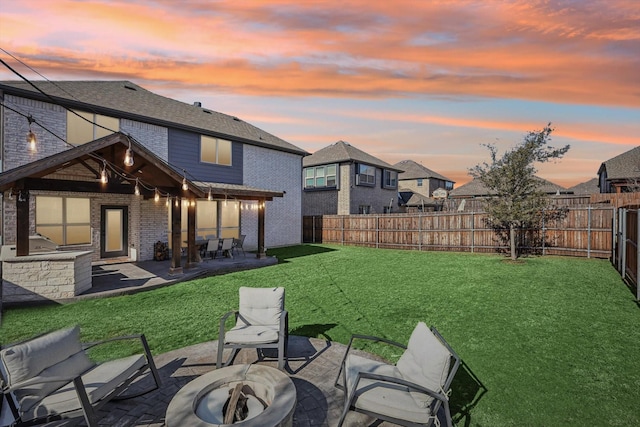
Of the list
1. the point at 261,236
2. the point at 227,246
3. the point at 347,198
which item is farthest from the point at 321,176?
the point at 227,246

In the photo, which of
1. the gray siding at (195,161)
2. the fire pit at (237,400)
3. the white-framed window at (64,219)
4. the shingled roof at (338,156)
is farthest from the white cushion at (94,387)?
the shingled roof at (338,156)

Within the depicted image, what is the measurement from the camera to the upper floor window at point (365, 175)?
26234mm

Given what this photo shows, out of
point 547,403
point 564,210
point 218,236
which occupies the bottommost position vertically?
point 547,403

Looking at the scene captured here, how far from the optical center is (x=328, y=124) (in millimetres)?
14539

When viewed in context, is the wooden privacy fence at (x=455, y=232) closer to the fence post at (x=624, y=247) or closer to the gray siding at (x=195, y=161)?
the fence post at (x=624, y=247)

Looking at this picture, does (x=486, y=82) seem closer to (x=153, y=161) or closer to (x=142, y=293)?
(x=153, y=161)

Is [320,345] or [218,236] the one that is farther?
[218,236]

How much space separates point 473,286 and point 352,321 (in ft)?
16.5

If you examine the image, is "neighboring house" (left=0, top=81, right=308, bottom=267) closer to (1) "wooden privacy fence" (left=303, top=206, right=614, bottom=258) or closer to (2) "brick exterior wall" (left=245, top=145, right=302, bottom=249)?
(2) "brick exterior wall" (left=245, top=145, right=302, bottom=249)

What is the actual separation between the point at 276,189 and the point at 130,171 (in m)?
10.1

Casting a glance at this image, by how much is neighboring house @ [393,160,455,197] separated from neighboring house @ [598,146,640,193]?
19.1m

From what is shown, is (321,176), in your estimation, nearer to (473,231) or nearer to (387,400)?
(473,231)

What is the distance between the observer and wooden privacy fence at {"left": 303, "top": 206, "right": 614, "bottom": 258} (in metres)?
13.8

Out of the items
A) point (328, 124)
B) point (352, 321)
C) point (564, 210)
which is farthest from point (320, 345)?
point (564, 210)
